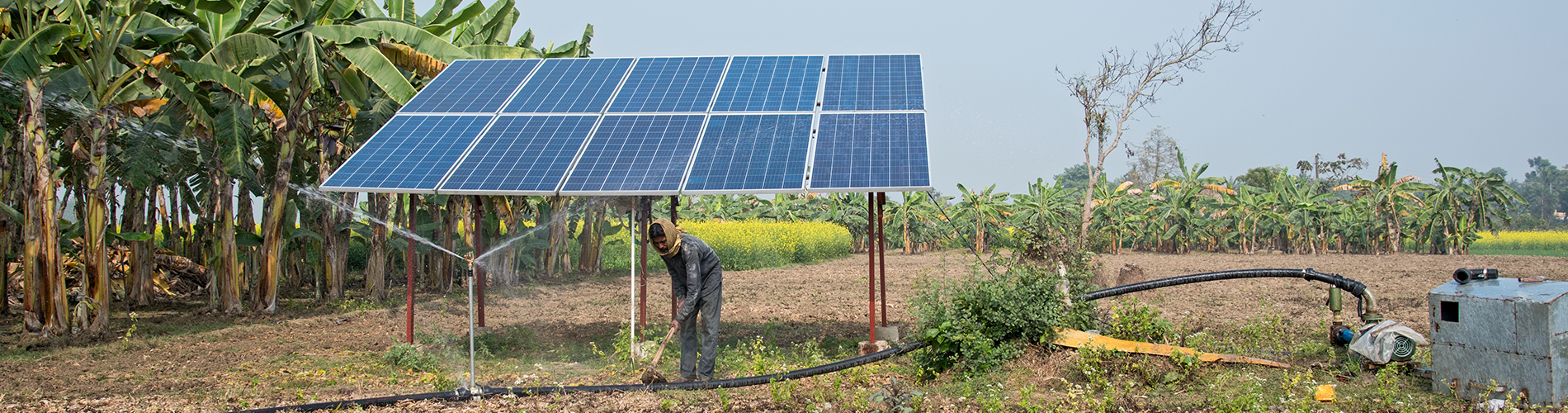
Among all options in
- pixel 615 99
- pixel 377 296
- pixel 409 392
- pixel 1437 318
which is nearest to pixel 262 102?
pixel 377 296

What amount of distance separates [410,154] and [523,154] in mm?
1146

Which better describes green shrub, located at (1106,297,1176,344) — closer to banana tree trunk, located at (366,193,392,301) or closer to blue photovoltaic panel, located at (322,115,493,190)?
blue photovoltaic panel, located at (322,115,493,190)

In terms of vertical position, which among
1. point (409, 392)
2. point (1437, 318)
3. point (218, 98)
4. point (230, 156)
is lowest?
point (409, 392)

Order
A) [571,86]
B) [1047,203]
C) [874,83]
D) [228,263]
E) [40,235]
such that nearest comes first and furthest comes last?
[40,235], [874,83], [571,86], [228,263], [1047,203]

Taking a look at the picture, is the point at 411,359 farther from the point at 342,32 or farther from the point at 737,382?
the point at 342,32

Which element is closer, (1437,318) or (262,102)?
(1437,318)

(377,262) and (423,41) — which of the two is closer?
(423,41)

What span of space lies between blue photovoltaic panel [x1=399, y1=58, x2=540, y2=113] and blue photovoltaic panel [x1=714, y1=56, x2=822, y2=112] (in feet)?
8.48

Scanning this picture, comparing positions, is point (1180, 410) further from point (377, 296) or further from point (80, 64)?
point (377, 296)

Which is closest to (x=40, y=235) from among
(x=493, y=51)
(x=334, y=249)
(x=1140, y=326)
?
(x=334, y=249)

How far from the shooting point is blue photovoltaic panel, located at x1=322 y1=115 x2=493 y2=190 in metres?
8.34

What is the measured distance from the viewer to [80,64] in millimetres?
9836

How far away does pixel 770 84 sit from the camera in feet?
33.8

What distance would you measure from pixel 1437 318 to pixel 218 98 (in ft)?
43.4
